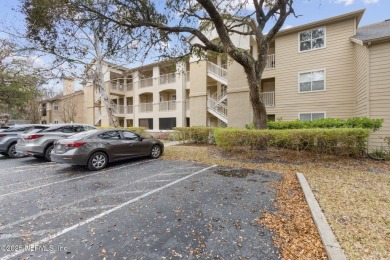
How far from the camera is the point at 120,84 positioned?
26.0 metres

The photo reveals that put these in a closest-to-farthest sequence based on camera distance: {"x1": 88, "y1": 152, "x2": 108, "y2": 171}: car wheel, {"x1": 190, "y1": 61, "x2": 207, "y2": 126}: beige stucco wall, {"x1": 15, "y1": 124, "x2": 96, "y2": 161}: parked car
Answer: {"x1": 88, "y1": 152, "x2": 108, "y2": 171}: car wheel → {"x1": 15, "y1": 124, "x2": 96, "y2": 161}: parked car → {"x1": 190, "y1": 61, "x2": 207, "y2": 126}: beige stucco wall

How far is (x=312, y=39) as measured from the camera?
13.5 metres

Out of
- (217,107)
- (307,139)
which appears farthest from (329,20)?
(217,107)

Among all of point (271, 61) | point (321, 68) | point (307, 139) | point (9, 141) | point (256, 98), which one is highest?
point (271, 61)

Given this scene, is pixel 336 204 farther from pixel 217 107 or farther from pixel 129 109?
pixel 129 109

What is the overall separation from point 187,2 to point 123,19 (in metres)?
3.27

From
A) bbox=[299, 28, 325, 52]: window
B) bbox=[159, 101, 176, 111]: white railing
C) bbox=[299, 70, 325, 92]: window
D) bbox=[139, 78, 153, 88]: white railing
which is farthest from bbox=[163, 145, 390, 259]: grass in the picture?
bbox=[139, 78, 153, 88]: white railing

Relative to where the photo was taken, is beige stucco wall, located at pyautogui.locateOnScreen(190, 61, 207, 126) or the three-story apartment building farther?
beige stucco wall, located at pyautogui.locateOnScreen(190, 61, 207, 126)

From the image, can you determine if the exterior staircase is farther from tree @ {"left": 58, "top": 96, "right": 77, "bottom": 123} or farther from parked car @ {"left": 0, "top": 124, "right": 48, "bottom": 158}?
tree @ {"left": 58, "top": 96, "right": 77, "bottom": 123}

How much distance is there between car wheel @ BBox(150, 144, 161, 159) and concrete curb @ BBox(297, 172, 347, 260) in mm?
6683

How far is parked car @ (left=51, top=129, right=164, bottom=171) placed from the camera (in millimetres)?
6957

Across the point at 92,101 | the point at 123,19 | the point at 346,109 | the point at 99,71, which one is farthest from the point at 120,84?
the point at 346,109

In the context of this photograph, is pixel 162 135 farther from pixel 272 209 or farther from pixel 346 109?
pixel 272 209

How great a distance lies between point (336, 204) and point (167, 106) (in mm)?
19479
